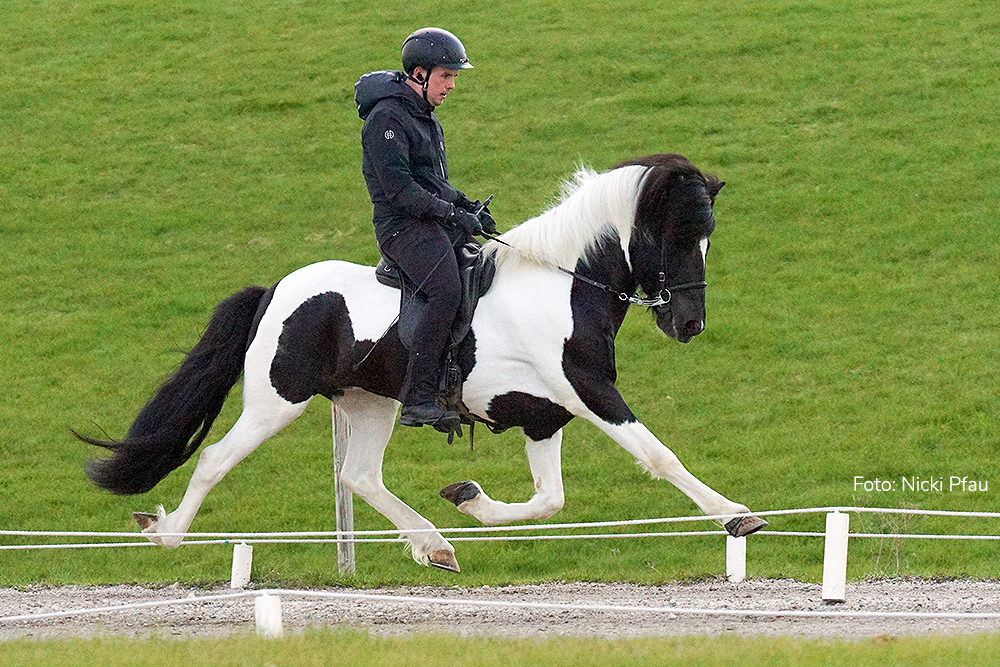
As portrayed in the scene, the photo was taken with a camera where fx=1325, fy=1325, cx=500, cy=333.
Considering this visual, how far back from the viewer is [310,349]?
24.5 ft

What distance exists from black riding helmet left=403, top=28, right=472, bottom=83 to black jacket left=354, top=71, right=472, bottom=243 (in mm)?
168

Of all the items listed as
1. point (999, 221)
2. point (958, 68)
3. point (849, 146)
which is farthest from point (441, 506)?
point (958, 68)

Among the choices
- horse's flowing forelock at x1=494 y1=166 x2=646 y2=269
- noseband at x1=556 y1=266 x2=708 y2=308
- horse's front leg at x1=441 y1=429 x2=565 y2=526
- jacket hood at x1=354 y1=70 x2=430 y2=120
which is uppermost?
jacket hood at x1=354 y1=70 x2=430 y2=120

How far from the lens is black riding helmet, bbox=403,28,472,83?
7.02 metres

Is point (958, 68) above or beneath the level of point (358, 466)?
above

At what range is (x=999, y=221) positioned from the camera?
16.3 m

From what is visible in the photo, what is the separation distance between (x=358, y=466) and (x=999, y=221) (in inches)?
439

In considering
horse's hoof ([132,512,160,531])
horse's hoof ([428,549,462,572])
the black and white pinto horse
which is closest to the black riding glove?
the black and white pinto horse

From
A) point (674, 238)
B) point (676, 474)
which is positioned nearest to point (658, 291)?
point (674, 238)

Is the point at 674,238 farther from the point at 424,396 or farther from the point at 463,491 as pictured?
the point at 463,491

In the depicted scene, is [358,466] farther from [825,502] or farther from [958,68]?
[958,68]

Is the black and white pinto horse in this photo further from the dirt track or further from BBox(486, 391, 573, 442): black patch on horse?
the dirt track

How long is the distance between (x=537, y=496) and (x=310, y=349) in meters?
1.52

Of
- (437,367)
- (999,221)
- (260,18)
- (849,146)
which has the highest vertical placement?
(260,18)
